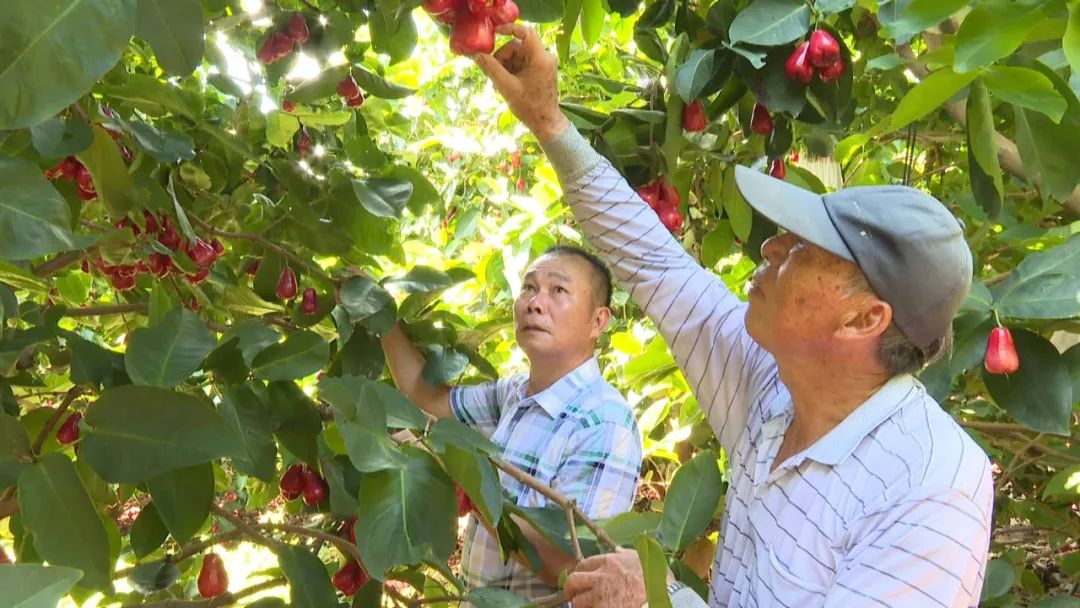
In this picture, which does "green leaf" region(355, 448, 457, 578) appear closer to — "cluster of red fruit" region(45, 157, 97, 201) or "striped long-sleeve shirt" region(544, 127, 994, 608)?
"striped long-sleeve shirt" region(544, 127, 994, 608)

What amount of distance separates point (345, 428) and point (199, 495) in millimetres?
190

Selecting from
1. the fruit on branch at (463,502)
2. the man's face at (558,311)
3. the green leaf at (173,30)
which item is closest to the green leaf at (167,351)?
the green leaf at (173,30)

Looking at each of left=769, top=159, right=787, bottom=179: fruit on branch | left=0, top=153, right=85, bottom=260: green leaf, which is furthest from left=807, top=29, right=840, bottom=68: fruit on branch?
left=0, top=153, right=85, bottom=260: green leaf

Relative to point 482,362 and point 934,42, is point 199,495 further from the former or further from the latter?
point 934,42

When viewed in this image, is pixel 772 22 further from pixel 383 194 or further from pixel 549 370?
pixel 549 370

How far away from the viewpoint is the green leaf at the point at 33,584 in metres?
0.52

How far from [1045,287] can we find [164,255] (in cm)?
139

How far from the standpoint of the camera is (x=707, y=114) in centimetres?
164

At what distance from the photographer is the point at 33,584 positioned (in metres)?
0.53

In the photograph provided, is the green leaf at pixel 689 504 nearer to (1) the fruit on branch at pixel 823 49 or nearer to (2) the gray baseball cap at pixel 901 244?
(2) the gray baseball cap at pixel 901 244

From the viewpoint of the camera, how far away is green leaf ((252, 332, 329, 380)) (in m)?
1.17


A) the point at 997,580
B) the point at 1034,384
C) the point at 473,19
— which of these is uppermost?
the point at 473,19

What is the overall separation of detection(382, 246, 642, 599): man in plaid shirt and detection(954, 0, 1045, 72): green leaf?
0.87 meters

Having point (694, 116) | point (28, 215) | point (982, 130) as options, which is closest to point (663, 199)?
point (694, 116)
